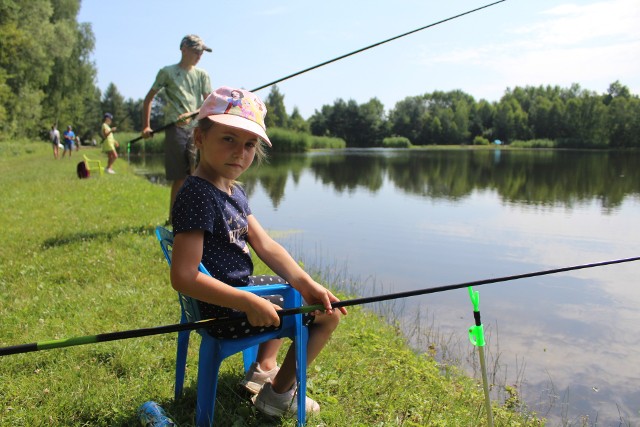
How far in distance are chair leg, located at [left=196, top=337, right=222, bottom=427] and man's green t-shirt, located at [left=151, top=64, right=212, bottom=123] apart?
4.00m

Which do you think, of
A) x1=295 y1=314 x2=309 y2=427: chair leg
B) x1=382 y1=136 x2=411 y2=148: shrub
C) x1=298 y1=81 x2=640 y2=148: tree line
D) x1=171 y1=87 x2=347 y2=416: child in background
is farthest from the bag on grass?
x1=382 y1=136 x2=411 y2=148: shrub

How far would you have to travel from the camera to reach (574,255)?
757cm

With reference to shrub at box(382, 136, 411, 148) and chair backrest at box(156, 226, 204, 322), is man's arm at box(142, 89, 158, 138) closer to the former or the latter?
chair backrest at box(156, 226, 204, 322)

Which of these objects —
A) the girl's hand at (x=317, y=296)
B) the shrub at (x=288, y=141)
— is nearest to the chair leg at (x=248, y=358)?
the girl's hand at (x=317, y=296)

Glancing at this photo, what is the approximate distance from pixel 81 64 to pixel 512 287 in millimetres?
38713

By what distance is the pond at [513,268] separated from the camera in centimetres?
388

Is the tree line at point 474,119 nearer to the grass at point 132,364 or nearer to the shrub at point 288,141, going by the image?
the shrub at point 288,141

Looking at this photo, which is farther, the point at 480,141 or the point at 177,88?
the point at 480,141

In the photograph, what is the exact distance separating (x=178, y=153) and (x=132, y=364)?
3.22 meters

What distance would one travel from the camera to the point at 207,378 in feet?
7.11

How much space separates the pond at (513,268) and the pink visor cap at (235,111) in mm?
2606

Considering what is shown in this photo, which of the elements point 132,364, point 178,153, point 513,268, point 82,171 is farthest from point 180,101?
point 82,171

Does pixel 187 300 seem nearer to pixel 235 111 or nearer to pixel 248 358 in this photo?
pixel 248 358

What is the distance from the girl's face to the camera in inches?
85.3
